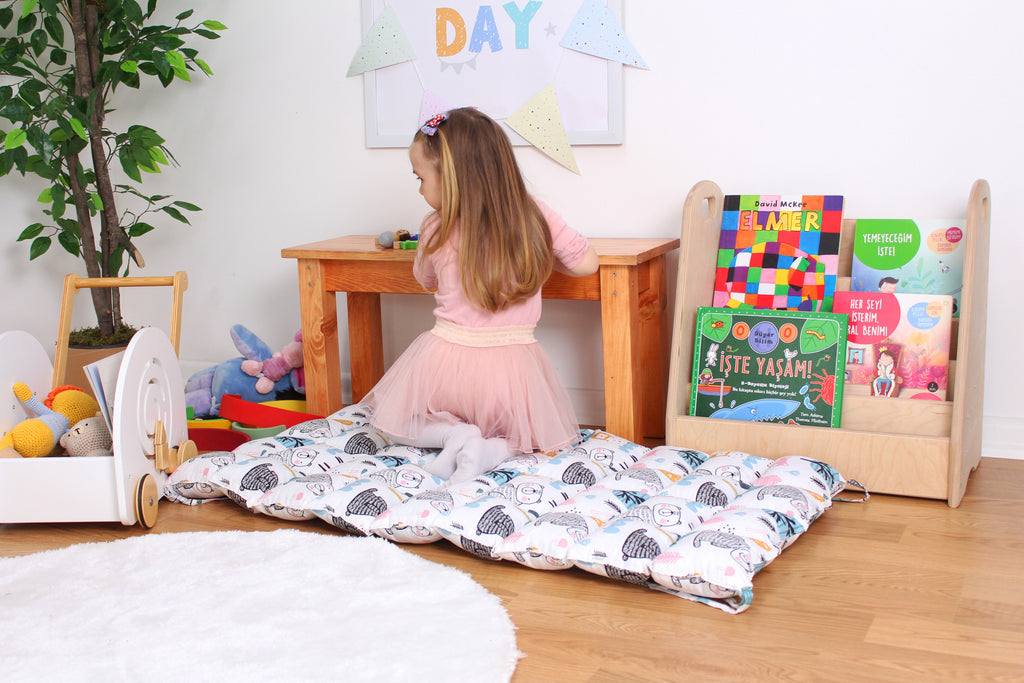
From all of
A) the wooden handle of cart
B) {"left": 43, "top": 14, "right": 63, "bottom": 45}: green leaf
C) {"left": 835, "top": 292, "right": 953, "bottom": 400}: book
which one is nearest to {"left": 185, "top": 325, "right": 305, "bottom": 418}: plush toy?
the wooden handle of cart

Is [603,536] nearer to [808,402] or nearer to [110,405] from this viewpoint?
[808,402]

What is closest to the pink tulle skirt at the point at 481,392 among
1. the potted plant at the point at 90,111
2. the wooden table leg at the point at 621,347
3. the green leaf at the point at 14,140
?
the wooden table leg at the point at 621,347

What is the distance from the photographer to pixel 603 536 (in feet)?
5.19

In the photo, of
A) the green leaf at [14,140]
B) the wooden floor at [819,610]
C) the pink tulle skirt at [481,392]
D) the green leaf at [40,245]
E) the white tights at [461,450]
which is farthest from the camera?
the green leaf at [40,245]

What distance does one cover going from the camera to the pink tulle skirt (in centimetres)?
211

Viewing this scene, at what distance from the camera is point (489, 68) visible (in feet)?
8.44

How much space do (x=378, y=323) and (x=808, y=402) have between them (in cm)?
129

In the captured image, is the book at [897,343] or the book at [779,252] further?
the book at [779,252]

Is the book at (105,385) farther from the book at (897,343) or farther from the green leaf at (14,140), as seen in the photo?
the book at (897,343)

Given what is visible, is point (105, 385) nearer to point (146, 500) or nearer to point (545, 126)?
point (146, 500)

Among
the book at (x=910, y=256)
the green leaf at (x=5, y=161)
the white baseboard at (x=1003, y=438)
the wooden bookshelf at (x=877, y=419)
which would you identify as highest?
the green leaf at (x=5, y=161)

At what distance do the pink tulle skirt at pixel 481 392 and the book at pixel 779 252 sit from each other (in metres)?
0.51

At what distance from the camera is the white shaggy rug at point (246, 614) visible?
1281 millimetres

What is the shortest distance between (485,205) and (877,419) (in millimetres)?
980
